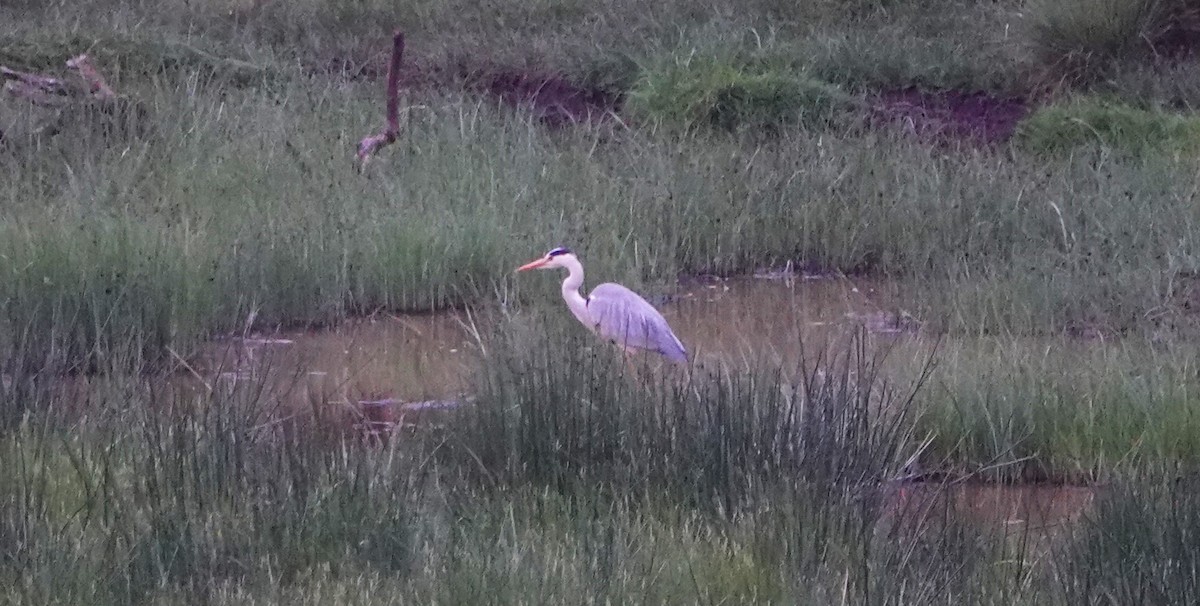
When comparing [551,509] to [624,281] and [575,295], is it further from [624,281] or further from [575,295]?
[624,281]

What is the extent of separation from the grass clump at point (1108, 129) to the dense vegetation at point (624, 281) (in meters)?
0.04

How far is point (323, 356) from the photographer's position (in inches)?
242

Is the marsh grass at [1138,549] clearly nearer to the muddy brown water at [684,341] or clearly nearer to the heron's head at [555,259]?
the muddy brown water at [684,341]

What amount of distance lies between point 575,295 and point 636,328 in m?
0.52

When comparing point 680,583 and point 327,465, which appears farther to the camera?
point 327,465

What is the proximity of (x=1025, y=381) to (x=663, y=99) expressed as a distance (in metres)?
6.28

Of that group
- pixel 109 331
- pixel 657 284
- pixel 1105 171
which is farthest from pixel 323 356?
pixel 1105 171

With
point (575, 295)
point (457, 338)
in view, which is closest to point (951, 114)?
point (457, 338)

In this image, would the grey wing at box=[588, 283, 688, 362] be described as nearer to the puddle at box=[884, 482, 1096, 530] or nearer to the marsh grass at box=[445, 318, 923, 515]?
the marsh grass at box=[445, 318, 923, 515]

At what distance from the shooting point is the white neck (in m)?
5.77

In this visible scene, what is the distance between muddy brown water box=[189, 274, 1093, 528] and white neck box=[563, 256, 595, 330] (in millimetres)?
419

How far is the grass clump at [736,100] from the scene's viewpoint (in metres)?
10.6

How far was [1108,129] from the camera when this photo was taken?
33.4 ft

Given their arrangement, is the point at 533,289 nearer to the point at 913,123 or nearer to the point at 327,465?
the point at 327,465
